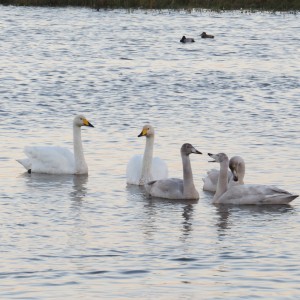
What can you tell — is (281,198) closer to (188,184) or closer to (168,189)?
(188,184)

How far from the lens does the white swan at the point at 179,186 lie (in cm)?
1313

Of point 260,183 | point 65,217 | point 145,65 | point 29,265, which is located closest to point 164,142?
point 260,183

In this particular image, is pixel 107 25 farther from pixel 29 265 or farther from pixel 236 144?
pixel 29 265

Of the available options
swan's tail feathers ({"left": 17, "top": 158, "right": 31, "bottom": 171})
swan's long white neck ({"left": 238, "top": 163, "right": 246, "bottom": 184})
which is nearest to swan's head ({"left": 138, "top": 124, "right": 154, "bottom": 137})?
swan's long white neck ({"left": 238, "top": 163, "right": 246, "bottom": 184})

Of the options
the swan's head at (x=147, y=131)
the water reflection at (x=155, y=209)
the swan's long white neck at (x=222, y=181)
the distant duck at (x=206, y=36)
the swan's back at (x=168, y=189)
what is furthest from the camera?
the distant duck at (x=206, y=36)

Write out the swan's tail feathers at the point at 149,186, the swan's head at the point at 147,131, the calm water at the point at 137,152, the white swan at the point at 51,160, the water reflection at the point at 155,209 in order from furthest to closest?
the white swan at the point at 51,160 → the swan's head at the point at 147,131 → the swan's tail feathers at the point at 149,186 → the water reflection at the point at 155,209 → the calm water at the point at 137,152

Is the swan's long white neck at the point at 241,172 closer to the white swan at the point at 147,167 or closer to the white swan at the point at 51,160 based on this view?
the white swan at the point at 147,167

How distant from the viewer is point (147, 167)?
14.1 metres

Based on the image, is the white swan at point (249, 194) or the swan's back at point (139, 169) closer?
the white swan at point (249, 194)

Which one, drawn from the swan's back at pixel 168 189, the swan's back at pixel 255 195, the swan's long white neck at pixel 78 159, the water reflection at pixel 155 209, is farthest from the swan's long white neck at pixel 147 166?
the swan's back at pixel 255 195

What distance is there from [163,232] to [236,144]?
5.71 metres

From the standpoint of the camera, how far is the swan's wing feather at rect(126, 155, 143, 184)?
14.0 meters

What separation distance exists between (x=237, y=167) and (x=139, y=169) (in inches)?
55.7

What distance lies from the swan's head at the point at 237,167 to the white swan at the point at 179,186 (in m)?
0.44
